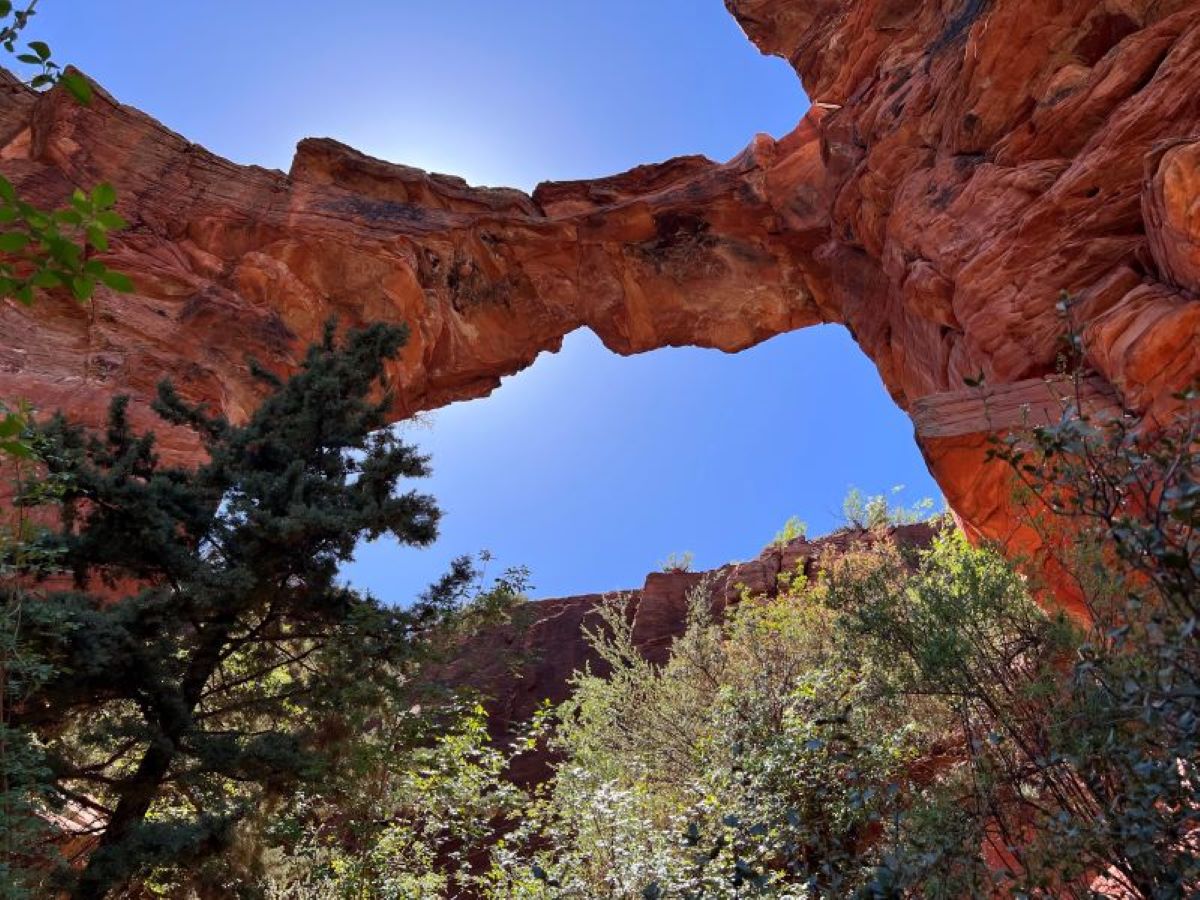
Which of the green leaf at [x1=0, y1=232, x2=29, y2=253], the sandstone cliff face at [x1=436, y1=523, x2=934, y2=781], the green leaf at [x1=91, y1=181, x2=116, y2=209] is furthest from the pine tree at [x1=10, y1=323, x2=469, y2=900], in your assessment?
the sandstone cliff face at [x1=436, y1=523, x2=934, y2=781]

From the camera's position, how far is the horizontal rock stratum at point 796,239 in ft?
36.4

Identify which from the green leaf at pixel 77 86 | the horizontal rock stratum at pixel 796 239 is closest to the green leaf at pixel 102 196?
the green leaf at pixel 77 86

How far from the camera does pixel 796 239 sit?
21188mm

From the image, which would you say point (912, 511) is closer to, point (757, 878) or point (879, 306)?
point (879, 306)

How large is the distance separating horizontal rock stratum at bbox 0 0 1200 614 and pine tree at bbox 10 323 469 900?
196 inches

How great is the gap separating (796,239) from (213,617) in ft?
54.3

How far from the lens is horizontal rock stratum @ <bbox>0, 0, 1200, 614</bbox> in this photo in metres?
11.1

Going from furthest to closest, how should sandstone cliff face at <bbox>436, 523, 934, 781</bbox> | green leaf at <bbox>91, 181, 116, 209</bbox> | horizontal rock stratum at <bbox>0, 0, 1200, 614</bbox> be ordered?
1. sandstone cliff face at <bbox>436, 523, 934, 781</bbox>
2. horizontal rock stratum at <bbox>0, 0, 1200, 614</bbox>
3. green leaf at <bbox>91, 181, 116, 209</bbox>

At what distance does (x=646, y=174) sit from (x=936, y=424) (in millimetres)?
14225

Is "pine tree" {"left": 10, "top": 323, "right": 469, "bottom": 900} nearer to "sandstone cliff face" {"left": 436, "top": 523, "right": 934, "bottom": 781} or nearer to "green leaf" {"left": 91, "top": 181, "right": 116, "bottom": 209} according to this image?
"green leaf" {"left": 91, "top": 181, "right": 116, "bottom": 209}

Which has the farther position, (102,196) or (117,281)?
(102,196)

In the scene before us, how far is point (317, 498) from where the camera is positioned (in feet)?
Answer: 31.0

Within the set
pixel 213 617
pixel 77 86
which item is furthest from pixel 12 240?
pixel 213 617

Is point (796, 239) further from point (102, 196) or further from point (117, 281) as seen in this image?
point (117, 281)
